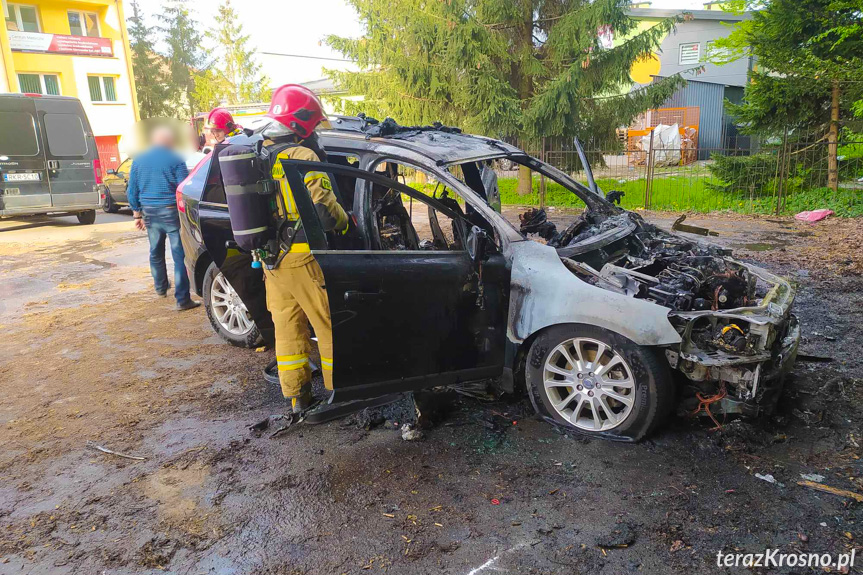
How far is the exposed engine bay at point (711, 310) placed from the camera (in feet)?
10.7

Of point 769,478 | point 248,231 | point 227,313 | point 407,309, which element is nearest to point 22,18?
point 227,313

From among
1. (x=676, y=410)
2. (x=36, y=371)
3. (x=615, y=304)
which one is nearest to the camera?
(x=615, y=304)

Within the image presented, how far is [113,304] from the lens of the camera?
6965mm

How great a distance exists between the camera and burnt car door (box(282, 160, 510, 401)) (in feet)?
11.3

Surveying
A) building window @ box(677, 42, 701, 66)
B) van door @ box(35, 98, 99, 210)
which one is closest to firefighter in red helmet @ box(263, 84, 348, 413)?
van door @ box(35, 98, 99, 210)

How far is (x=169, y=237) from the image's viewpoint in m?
6.81

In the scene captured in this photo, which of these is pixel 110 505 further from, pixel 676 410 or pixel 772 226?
pixel 772 226

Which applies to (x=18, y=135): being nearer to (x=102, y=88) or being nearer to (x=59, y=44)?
(x=59, y=44)

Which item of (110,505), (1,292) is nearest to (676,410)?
(110,505)

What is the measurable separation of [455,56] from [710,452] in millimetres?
11291

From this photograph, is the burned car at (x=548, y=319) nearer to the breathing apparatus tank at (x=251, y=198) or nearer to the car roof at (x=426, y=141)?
the car roof at (x=426, y=141)

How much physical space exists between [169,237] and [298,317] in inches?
148

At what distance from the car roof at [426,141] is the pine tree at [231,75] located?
A: 23.3m

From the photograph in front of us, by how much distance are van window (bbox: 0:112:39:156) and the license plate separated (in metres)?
0.41
